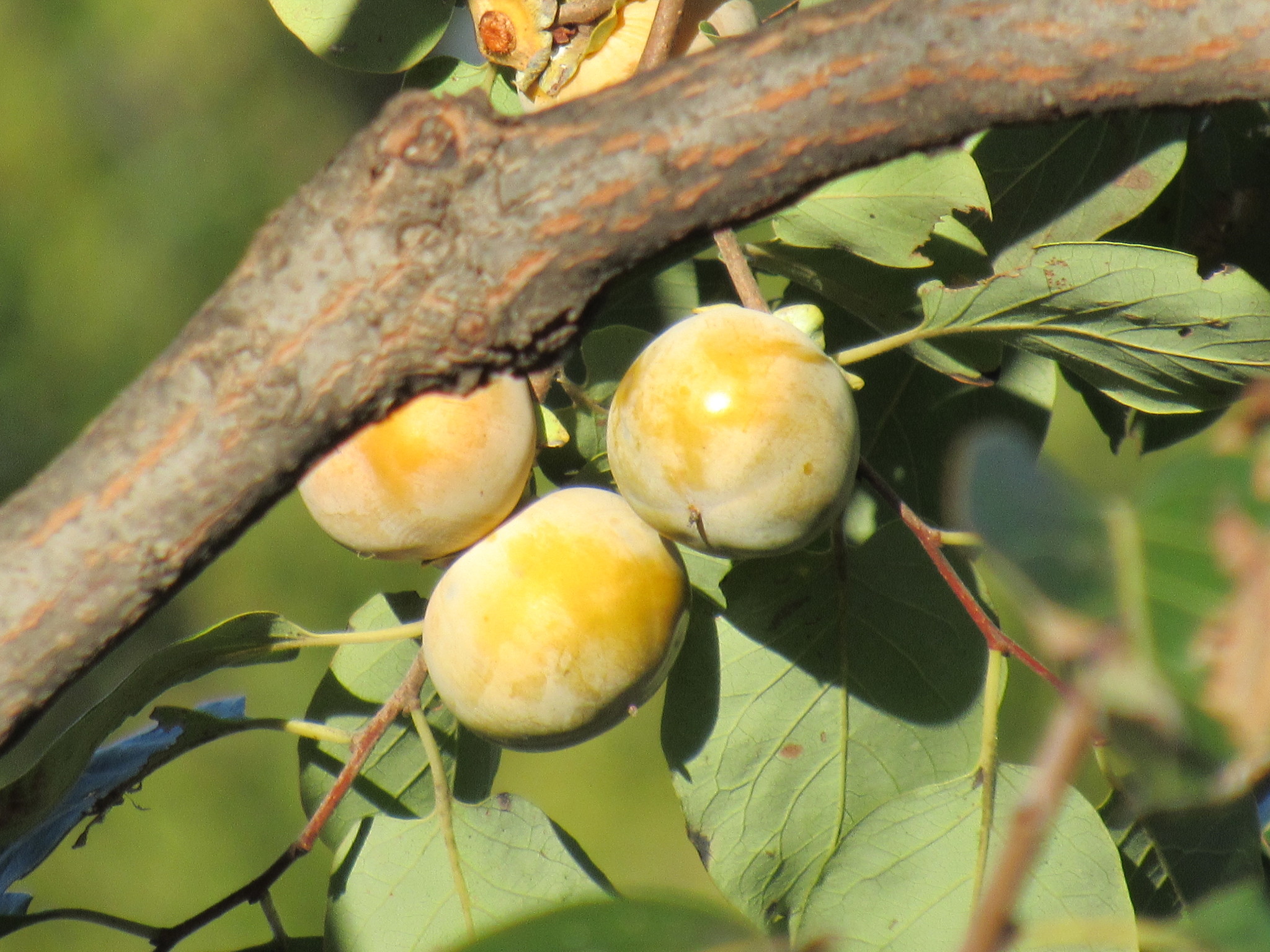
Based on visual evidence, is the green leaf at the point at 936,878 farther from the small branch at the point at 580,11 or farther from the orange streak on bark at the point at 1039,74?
the small branch at the point at 580,11

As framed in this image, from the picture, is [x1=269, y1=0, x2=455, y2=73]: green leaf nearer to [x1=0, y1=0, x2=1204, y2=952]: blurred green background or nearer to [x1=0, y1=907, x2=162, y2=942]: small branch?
[x1=0, y1=907, x2=162, y2=942]: small branch

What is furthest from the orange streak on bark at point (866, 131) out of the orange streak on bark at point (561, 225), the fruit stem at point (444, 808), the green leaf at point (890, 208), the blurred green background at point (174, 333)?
the blurred green background at point (174, 333)

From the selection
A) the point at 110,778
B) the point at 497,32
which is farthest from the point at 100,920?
the point at 497,32

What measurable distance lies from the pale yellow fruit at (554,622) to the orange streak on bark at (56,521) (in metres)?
0.21

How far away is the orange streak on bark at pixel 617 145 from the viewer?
44 centimetres

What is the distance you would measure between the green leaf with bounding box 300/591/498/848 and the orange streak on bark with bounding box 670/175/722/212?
1.35ft

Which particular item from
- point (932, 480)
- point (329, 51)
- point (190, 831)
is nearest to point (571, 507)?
point (932, 480)

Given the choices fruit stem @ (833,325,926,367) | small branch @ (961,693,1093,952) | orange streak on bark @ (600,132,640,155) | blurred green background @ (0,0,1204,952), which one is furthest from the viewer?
blurred green background @ (0,0,1204,952)

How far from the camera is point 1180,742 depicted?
27 centimetres

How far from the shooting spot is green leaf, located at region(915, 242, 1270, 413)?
620 millimetres

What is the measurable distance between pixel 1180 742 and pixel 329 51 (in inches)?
30.5

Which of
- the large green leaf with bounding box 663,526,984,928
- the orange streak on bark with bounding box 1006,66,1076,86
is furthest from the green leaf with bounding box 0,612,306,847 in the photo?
the orange streak on bark with bounding box 1006,66,1076,86

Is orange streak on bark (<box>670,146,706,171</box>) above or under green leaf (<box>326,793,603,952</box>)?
above

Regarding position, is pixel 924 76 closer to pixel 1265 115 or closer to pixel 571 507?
pixel 571 507
